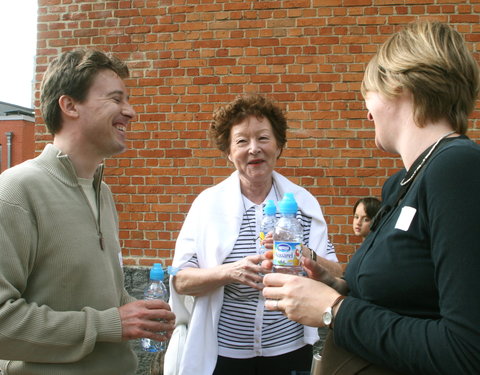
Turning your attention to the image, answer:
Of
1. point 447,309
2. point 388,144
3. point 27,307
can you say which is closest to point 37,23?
point 27,307

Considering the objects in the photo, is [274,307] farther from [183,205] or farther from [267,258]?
[183,205]

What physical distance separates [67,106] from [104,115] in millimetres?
166

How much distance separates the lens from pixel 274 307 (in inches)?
53.7

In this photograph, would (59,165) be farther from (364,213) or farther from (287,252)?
(364,213)

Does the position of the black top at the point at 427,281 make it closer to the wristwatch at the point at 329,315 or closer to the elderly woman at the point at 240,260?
the wristwatch at the point at 329,315

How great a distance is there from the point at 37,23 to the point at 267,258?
445 centimetres

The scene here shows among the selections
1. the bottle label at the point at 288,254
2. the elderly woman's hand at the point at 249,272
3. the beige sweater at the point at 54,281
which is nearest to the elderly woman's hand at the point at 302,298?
the bottle label at the point at 288,254

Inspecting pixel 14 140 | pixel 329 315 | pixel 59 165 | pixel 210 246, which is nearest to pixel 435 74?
pixel 329 315

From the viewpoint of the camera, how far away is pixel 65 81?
6.43 feet

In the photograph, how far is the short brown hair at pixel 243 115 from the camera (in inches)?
104

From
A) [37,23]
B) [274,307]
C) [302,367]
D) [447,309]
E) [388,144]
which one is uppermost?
[37,23]

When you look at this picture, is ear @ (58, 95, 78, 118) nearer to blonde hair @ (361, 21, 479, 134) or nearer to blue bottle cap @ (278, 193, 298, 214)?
blue bottle cap @ (278, 193, 298, 214)

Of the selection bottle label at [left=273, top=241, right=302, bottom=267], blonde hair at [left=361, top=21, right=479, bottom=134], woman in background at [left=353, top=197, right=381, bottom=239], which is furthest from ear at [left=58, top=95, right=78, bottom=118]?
woman in background at [left=353, top=197, right=381, bottom=239]

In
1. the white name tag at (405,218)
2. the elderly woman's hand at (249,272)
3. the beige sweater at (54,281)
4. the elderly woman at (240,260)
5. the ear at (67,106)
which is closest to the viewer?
the white name tag at (405,218)
